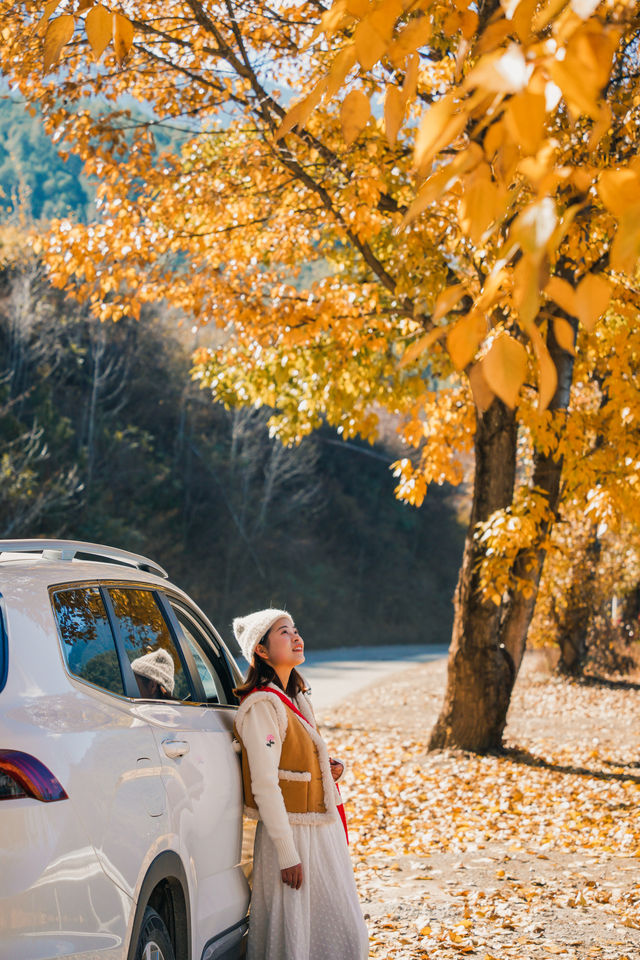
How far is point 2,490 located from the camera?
26.6 metres

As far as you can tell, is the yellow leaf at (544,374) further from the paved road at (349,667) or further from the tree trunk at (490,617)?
the paved road at (349,667)

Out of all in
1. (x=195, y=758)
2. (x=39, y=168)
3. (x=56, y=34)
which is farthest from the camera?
(x=39, y=168)

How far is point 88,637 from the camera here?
11.8 ft

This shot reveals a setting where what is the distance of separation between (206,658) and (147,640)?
0.91 m

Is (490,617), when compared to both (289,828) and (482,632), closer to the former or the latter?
(482,632)

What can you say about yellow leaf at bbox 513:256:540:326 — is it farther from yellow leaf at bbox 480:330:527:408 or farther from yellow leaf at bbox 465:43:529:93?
yellow leaf at bbox 465:43:529:93

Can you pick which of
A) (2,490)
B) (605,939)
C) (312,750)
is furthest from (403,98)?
(2,490)

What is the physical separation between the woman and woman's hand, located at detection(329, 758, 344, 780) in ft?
0.44

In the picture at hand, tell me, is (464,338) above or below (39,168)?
below

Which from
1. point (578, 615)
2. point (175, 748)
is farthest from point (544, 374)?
point (578, 615)

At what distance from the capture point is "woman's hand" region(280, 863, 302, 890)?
14.7 ft

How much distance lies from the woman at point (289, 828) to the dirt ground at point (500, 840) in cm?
110

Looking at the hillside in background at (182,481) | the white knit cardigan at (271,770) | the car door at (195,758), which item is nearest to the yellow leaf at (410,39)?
the car door at (195,758)

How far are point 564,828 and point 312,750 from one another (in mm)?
4833
